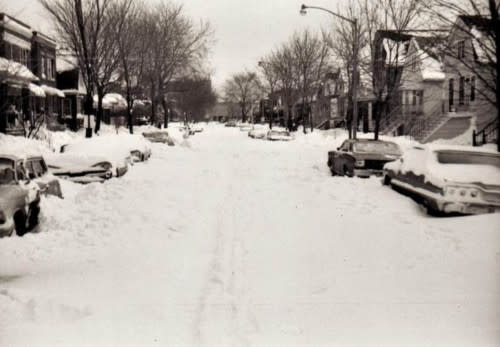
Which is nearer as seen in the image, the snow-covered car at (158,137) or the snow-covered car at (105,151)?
the snow-covered car at (105,151)

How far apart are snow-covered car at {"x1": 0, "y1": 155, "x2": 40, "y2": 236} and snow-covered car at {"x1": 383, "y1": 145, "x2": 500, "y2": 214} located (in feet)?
24.1

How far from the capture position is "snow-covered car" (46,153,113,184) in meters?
15.6

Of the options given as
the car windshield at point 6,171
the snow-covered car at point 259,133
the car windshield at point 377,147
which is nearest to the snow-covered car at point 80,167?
the car windshield at point 6,171

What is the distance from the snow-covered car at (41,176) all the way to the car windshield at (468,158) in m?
8.05

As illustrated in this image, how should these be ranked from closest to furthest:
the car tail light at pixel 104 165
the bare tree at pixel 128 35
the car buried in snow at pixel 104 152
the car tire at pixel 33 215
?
the car tire at pixel 33 215
the car tail light at pixel 104 165
the car buried in snow at pixel 104 152
the bare tree at pixel 128 35

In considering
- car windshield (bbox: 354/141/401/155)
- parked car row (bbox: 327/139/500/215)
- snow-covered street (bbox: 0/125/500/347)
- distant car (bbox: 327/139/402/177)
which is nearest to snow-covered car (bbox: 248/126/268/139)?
car windshield (bbox: 354/141/401/155)

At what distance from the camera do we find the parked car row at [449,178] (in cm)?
1066

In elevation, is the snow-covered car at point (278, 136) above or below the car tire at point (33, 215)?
above

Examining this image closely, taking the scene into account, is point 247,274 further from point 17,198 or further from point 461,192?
point 461,192

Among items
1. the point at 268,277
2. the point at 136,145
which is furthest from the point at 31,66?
the point at 268,277

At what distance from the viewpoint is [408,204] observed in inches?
501

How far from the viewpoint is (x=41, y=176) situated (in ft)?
38.2

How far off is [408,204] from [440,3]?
4998 millimetres

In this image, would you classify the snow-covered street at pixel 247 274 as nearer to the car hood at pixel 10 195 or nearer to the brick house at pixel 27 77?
the car hood at pixel 10 195
